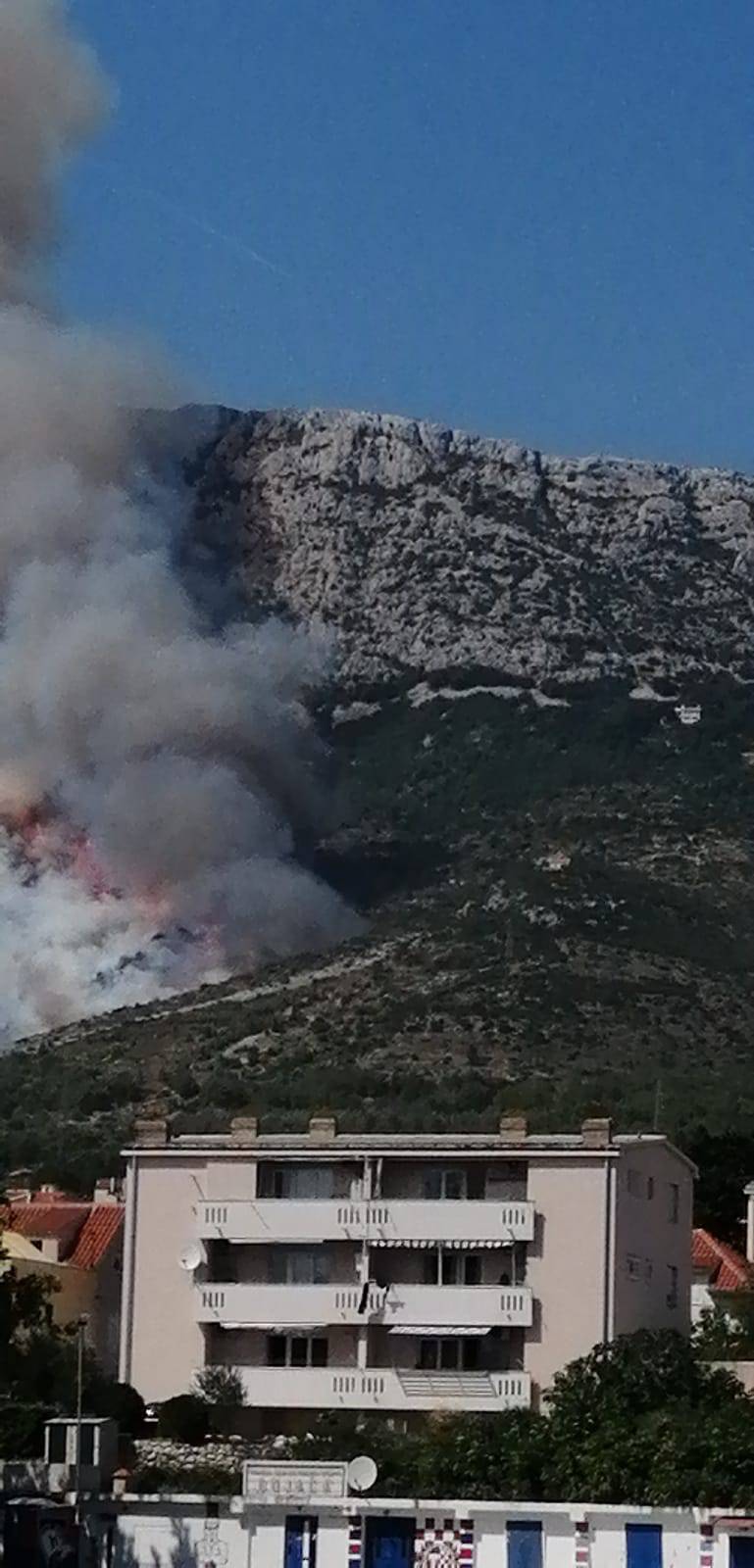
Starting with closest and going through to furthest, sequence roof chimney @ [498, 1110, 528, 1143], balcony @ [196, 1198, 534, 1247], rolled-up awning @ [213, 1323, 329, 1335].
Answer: balcony @ [196, 1198, 534, 1247] < rolled-up awning @ [213, 1323, 329, 1335] < roof chimney @ [498, 1110, 528, 1143]

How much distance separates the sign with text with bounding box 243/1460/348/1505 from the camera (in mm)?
45500

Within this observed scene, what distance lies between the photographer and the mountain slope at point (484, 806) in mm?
98438

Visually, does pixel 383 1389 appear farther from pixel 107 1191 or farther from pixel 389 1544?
pixel 107 1191

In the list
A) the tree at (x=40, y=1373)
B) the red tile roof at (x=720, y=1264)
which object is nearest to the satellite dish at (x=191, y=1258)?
the tree at (x=40, y=1373)

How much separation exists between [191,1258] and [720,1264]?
61.5 feet

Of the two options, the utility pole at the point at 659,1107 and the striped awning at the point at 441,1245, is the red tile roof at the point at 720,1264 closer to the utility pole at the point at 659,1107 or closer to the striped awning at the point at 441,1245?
the utility pole at the point at 659,1107

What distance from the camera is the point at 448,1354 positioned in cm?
6000

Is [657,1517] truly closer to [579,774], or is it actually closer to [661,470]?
[579,774]

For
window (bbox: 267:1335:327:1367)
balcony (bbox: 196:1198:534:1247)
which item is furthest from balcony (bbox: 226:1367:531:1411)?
balcony (bbox: 196:1198:534:1247)

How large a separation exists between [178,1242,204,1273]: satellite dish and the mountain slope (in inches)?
700

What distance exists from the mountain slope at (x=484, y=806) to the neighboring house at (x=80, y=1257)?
841 centimetres

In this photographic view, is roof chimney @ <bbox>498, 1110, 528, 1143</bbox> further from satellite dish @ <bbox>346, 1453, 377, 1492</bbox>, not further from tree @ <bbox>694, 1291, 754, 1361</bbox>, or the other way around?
satellite dish @ <bbox>346, 1453, 377, 1492</bbox>

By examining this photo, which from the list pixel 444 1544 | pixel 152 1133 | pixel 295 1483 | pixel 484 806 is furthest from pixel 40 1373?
pixel 484 806

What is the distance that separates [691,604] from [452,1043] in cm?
4370
